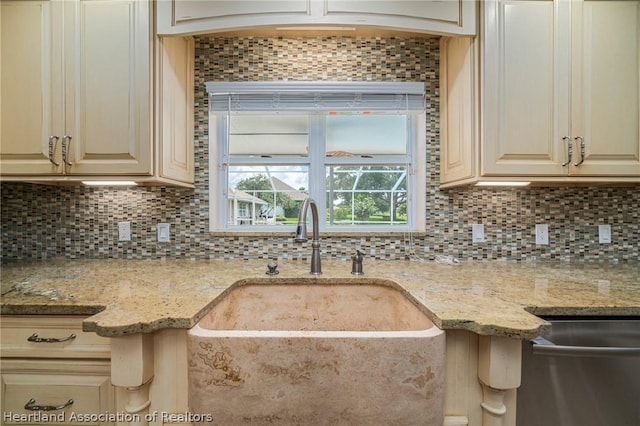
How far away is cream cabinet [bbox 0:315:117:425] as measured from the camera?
0.93 m

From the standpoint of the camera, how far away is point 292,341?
0.74 meters

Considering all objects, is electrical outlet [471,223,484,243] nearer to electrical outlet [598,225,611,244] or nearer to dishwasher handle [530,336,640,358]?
electrical outlet [598,225,611,244]

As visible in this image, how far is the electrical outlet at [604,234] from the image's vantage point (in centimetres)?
163

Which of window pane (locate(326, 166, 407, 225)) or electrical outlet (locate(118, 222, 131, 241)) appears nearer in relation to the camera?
electrical outlet (locate(118, 222, 131, 241))

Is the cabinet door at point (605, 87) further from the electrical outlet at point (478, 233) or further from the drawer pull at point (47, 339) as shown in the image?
the drawer pull at point (47, 339)

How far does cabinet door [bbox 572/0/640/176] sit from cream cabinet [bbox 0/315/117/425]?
211cm

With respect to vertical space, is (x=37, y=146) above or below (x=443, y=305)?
above

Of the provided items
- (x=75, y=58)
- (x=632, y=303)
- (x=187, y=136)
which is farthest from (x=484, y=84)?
(x=75, y=58)

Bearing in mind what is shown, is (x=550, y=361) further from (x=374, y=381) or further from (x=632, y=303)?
(x=374, y=381)

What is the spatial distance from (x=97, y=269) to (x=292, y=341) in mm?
1232

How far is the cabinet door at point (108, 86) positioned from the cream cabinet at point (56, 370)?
68 centimetres

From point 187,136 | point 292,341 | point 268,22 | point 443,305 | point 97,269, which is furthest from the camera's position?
point 187,136

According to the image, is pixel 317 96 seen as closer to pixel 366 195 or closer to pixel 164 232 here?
pixel 366 195

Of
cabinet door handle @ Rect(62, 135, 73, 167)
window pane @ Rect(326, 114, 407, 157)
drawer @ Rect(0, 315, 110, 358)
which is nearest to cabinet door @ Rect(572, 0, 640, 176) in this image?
window pane @ Rect(326, 114, 407, 157)
